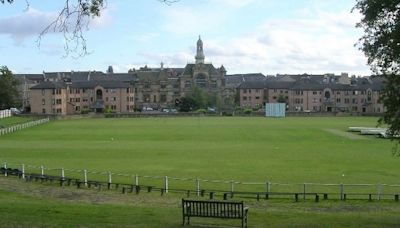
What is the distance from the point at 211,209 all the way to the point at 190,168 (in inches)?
955

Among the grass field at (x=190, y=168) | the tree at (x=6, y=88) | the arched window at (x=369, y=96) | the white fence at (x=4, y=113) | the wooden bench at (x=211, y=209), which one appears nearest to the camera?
the wooden bench at (x=211, y=209)

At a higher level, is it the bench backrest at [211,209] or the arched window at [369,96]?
the arched window at [369,96]

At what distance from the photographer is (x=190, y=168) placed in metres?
42.4

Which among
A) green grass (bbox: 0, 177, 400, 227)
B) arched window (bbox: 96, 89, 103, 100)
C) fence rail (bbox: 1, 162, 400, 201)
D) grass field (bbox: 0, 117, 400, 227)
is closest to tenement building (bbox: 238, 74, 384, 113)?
arched window (bbox: 96, 89, 103, 100)

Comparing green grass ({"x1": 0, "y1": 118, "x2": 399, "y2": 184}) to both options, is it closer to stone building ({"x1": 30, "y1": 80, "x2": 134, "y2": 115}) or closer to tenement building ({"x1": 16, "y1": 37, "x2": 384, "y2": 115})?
tenement building ({"x1": 16, "y1": 37, "x2": 384, "y2": 115})

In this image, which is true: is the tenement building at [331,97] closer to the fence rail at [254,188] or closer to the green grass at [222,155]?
the green grass at [222,155]

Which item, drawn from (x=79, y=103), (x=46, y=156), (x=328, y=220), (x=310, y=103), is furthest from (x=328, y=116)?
(x=328, y=220)

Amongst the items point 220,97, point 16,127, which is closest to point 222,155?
point 16,127

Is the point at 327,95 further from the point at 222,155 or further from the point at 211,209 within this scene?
the point at 211,209

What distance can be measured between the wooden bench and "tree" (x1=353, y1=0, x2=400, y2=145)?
6138 mm

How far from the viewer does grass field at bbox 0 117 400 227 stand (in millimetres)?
19391

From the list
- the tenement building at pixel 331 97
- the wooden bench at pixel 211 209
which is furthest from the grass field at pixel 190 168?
the tenement building at pixel 331 97

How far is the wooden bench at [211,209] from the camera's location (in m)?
17.7

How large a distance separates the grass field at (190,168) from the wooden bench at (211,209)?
0.46 metres
